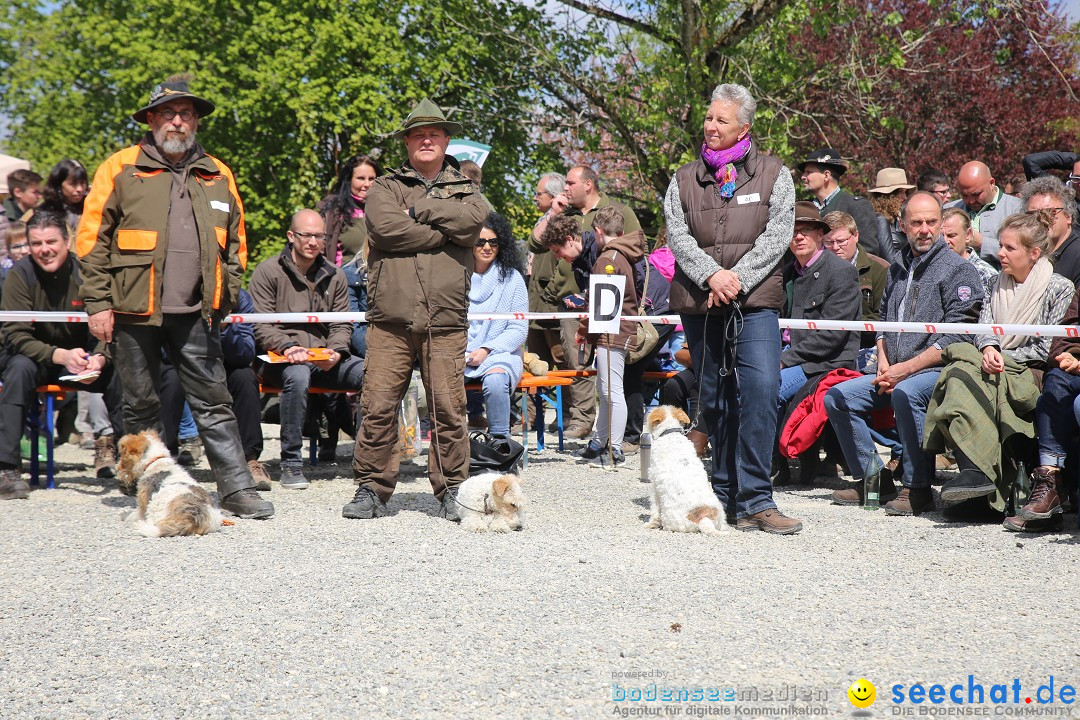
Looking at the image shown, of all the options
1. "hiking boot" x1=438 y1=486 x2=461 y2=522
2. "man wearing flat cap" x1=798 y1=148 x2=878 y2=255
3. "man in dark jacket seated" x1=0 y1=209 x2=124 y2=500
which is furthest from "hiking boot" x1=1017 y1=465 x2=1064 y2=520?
"man in dark jacket seated" x1=0 y1=209 x2=124 y2=500

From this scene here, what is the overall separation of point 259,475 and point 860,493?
432 centimetres

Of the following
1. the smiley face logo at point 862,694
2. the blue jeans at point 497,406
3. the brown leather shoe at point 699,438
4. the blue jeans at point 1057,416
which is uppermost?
the blue jeans at point 1057,416

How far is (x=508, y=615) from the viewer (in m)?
4.18

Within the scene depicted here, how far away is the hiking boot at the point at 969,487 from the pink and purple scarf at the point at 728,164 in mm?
2099

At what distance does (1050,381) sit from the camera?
5.76 metres

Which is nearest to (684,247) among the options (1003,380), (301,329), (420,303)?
(420,303)

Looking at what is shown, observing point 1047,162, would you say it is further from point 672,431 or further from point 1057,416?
point 672,431

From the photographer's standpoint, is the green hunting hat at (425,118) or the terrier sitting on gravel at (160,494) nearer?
the terrier sitting on gravel at (160,494)

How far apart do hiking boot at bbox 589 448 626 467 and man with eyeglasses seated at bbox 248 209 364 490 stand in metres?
2.12

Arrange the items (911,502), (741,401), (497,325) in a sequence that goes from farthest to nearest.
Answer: (497,325) → (911,502) → (741,401)

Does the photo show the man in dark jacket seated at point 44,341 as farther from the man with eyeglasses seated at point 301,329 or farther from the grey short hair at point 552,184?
the grey short hair at point 552,184

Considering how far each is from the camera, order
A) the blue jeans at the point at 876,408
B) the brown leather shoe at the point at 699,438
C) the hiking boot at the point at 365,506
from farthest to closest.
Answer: the brown leather shoe at the point at 699,438, the blue jeans at the point at 876,408, the hiking boot at the point at 365,506

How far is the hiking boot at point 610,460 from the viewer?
28.3 ft

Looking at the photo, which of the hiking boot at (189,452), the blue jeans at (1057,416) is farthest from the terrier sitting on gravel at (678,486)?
the hiking boot at (189,452)
